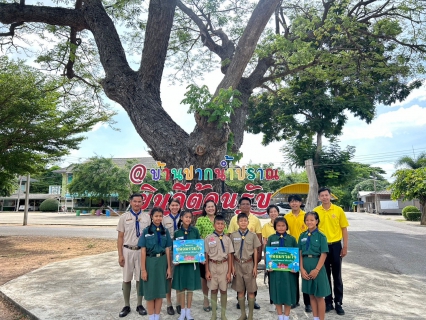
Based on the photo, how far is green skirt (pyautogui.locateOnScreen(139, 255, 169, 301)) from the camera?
12.6 ft

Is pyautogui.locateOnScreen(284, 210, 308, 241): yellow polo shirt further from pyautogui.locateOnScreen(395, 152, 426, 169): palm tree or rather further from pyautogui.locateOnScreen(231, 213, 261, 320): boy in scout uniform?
pyautogui.locateOnScreen(395, 152, 426, 169): palm tree

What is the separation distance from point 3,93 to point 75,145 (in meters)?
3.71

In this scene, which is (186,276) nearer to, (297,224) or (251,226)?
(251,226)

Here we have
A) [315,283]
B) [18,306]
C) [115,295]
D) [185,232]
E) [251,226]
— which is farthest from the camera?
[115,295]

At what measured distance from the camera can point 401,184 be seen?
20.5m

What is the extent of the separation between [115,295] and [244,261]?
2.50 meters

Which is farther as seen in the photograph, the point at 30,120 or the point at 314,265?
the point at 30,120

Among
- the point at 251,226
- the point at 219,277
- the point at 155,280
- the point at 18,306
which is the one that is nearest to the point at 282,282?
the point at 219,277

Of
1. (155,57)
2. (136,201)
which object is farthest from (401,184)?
(136,201)

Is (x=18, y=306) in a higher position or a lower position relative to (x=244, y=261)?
lower

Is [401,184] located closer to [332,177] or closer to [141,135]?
[332,177]

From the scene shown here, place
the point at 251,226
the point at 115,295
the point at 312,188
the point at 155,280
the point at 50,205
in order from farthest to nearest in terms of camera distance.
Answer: the point at 50,205
the point at 312,188
the point at 115,295
the point at 251,226
the point at 155,280

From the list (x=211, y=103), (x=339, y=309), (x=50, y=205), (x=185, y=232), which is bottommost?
(x=339, y=309)

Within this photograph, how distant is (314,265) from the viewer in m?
3.77
